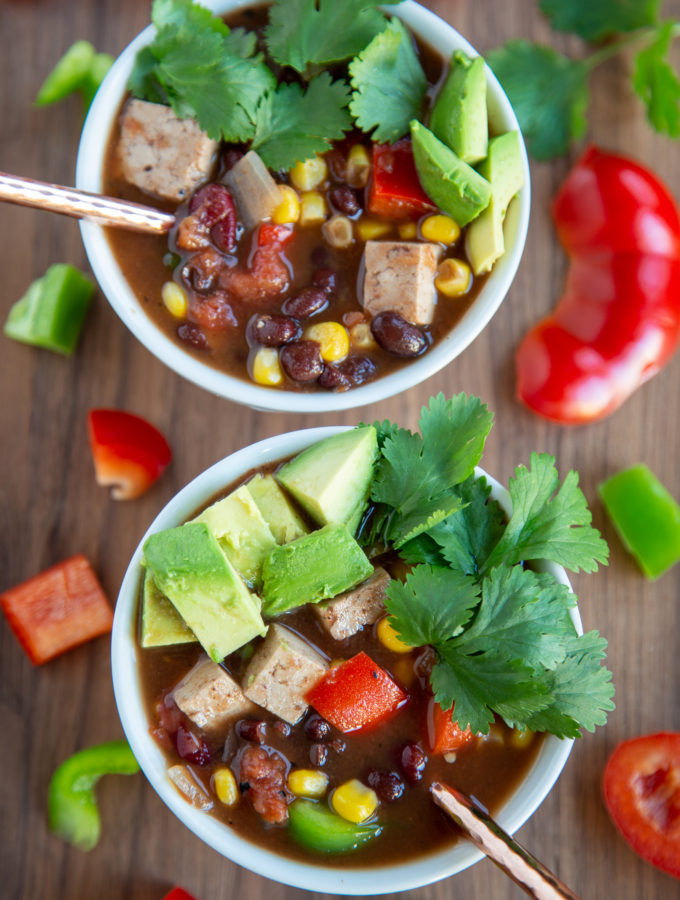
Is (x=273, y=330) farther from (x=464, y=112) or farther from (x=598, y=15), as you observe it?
(x=598, y=15)

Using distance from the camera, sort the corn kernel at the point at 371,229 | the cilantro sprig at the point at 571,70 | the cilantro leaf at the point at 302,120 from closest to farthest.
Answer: the cilantro leaf at the point at 302,120 → the corn kernel at the point at 371,229 → the cilantro sprig at the point at 571,70

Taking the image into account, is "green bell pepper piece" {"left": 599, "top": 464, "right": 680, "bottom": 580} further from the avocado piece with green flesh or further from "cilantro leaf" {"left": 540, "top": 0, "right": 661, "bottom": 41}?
"cilantro leaf" {"left": 540, "top": 0, "right": 661, "bottom": 41}

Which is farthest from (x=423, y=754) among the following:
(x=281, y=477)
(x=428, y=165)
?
(x=428, y=165)

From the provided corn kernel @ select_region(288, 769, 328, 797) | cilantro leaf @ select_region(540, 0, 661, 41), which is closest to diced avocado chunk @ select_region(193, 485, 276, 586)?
corn kernel @ select_region(288, 769, 328, 797)

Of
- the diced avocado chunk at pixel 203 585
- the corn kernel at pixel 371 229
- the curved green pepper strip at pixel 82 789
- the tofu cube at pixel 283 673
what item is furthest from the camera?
the curved green pepper strip at pixel 82 789

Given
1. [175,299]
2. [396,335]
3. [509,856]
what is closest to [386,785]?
[509,856]

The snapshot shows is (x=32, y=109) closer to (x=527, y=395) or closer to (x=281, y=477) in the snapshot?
(x=281, y=477)

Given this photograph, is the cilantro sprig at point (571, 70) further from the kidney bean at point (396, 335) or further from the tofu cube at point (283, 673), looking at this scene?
the tofu cube at point (283, 673)

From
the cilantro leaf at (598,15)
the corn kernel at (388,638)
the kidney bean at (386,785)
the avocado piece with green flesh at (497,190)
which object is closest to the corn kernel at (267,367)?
the avocado piece with green flesh at (497,190)
